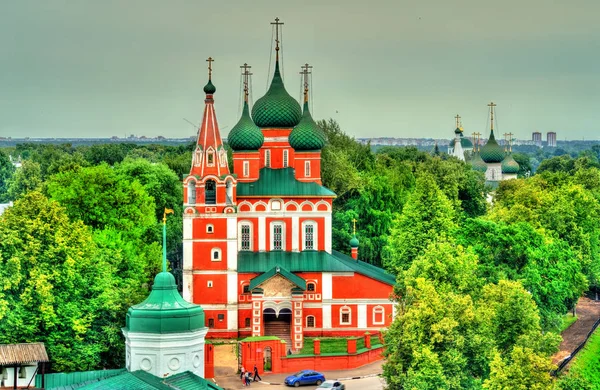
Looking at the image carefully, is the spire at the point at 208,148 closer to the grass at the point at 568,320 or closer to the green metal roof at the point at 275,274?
the green metal roof at the point at 275,274

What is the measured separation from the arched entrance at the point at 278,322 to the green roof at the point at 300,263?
2.03 m

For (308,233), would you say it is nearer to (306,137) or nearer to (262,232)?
(262,232)

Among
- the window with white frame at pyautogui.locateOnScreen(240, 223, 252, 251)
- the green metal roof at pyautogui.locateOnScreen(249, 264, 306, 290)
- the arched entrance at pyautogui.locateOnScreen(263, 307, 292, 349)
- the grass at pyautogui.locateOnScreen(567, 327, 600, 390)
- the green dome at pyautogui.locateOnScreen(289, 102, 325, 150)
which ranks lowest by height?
the grass at pyautogui.locateOnScreen(567, 327, 600, 390)

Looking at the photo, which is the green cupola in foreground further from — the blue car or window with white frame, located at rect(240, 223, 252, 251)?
window with white frame, located at rect(240, 223, 252, 251)

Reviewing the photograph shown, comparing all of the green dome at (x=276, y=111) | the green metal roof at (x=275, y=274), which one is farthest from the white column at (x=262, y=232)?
the green dome at (x=276, y=111)

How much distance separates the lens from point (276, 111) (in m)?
66.0

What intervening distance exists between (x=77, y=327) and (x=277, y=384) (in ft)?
29.9

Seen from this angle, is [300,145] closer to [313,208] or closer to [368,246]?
[313,208]

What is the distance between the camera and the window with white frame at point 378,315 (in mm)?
62125

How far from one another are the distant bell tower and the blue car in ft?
30.3

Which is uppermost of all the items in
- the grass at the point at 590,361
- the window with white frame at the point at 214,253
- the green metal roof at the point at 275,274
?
the window with white frame at the point at 214,253

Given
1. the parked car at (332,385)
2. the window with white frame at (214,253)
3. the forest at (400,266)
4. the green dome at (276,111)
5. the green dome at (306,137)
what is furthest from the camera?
the green dome at (276,111)

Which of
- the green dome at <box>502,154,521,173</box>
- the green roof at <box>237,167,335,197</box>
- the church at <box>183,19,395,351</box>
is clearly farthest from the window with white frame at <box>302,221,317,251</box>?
the green dome at <box>502,154,521,173</box>

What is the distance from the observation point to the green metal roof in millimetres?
59781
